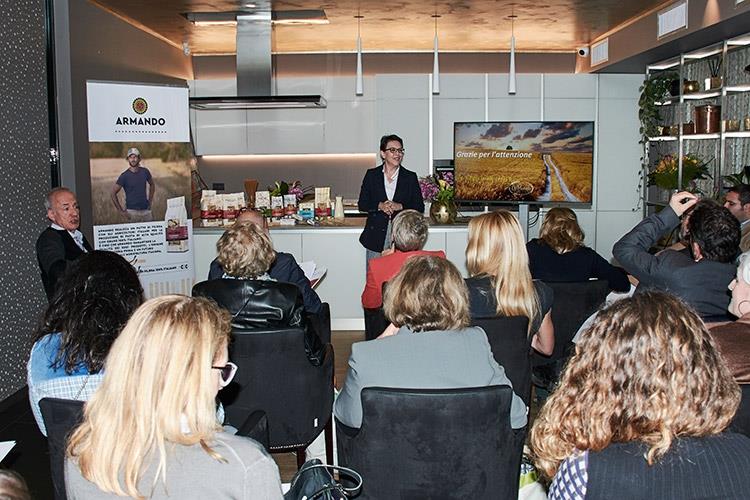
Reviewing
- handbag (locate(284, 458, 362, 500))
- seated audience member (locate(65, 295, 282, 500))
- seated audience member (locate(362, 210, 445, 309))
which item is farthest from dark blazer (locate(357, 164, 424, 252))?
seated audience member (locate(65, 295, 282, 500))

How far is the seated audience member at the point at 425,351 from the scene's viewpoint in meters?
2.43

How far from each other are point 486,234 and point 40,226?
3.33m

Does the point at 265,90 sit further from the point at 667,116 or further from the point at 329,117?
the point at 667,116

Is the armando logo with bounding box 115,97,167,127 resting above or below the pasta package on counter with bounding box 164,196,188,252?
above

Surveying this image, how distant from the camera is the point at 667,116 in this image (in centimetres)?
872

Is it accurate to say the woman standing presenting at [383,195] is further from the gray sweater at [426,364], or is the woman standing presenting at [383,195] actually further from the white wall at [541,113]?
the gray sweater at [426,364]

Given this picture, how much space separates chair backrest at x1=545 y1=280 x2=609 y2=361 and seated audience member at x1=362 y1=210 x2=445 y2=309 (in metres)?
0.71

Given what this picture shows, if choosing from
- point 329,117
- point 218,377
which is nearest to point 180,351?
point 218,377

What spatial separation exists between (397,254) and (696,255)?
163cm

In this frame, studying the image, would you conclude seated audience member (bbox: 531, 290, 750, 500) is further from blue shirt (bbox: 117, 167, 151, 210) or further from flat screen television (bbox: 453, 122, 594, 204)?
flat screen television (bbox: 453, 122, 594, 204)

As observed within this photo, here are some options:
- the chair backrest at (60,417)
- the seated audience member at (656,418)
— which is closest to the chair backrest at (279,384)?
the chair backrest at (60,417)

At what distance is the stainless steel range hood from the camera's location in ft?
24.4

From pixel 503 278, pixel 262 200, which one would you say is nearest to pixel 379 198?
pixel 262 200

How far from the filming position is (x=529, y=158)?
9.42 m
